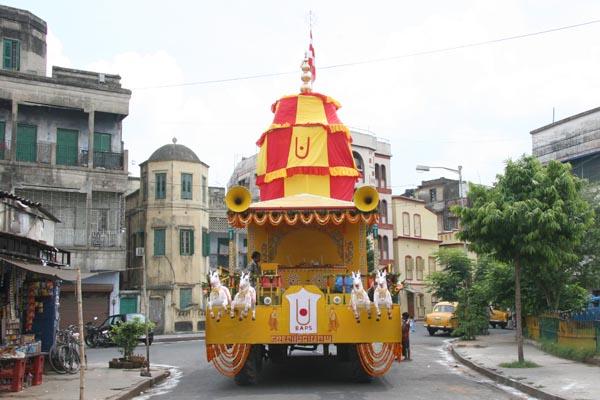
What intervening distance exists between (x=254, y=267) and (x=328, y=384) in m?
2.72

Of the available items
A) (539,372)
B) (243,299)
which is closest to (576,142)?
(539,372)

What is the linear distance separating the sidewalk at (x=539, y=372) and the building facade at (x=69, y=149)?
61.8 feet

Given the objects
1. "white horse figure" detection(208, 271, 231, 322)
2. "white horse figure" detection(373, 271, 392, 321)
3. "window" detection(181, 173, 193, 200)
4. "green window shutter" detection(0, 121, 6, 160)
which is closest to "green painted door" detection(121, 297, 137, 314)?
"window" detection(181, 173, 193, 200)

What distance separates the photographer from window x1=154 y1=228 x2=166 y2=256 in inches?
1528

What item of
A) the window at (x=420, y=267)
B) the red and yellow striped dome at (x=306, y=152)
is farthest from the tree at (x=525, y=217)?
the window at (x=420, y=267)

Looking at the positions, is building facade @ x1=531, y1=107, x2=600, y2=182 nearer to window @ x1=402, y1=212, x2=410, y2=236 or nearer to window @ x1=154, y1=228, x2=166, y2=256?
window @ x1=402, y1=212, x2=410, y2=236

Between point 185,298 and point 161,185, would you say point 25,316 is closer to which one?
point 185,298

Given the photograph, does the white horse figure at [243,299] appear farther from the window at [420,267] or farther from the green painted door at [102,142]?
the window at [420,267]

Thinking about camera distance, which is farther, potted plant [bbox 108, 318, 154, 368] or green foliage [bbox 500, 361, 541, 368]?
potted plant [bbox 108, 318, 154, 368]

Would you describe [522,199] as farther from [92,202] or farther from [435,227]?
[435,227]

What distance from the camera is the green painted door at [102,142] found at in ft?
114

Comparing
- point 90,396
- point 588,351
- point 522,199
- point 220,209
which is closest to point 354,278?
point 90,396

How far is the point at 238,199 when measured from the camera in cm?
1357

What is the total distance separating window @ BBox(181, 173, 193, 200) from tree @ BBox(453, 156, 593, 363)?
24515 millimetres
